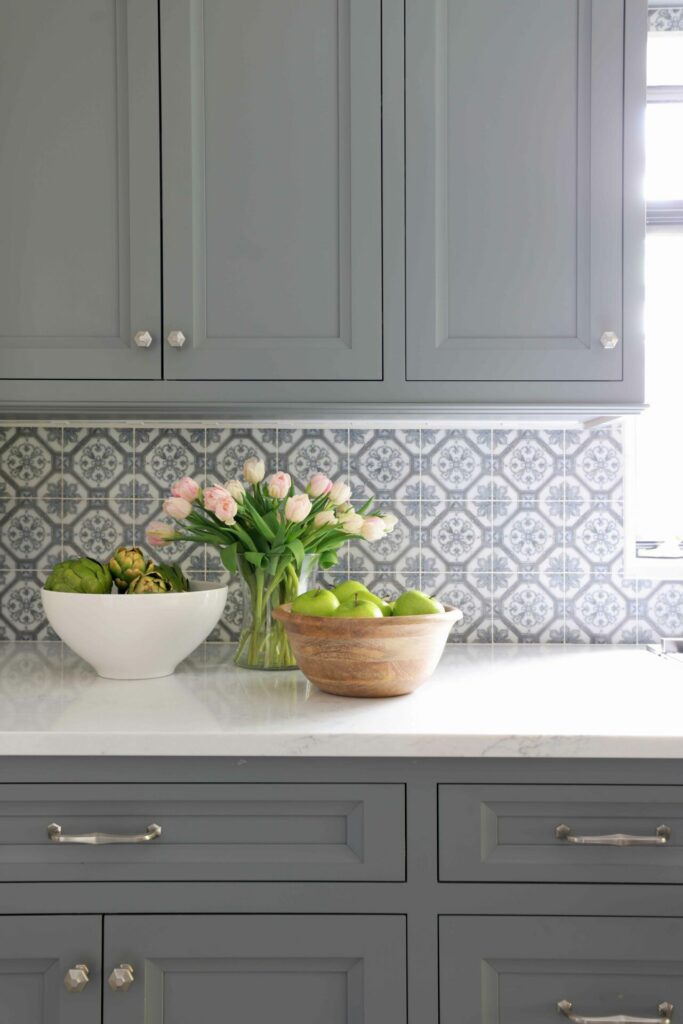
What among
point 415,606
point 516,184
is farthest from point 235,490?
point 516,184

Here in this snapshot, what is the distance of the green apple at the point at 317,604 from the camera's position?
1.41m

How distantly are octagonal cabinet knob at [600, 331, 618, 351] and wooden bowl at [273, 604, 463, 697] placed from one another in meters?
0.57

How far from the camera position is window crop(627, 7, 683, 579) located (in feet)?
6.57

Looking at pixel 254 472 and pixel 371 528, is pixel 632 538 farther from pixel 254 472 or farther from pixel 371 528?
pixel 254 472

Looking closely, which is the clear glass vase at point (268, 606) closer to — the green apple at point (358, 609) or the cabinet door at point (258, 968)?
the green apple at point (358, 609)

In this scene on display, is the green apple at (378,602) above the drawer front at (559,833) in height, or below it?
above

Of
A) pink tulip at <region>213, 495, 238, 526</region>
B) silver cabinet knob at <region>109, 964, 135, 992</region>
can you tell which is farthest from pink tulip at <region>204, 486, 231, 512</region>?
silver cabinet knob at <region>109, 964, 135, 992</region>

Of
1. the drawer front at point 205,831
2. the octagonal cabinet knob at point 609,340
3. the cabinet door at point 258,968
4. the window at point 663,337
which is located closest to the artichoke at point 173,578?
the drawer front at point 205,831

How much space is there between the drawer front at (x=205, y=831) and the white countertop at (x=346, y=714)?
0.21 ft

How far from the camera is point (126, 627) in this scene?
1.51m

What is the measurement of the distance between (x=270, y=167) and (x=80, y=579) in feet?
2.76

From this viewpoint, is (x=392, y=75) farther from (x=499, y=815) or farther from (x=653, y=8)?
(x=499, y=815)

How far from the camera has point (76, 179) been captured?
1521mm

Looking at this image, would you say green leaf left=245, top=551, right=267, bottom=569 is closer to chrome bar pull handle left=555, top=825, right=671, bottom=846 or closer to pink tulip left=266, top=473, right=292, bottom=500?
pink tulip left=266, top=473, right=292, bottom=500
